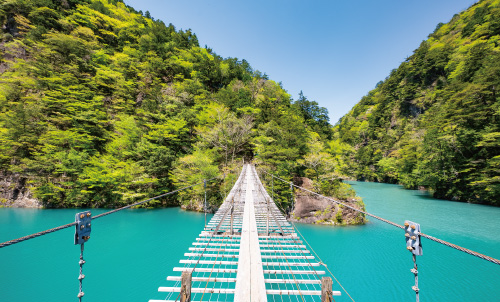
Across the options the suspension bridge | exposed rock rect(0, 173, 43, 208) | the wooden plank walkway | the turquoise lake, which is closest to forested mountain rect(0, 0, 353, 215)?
exposed rock rect(0, 173, 43, 208)

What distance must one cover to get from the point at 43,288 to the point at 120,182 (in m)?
6.76

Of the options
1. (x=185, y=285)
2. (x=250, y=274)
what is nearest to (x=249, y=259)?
(x=250, y=274)

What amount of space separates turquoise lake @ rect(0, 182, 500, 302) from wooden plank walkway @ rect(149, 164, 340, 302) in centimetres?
170

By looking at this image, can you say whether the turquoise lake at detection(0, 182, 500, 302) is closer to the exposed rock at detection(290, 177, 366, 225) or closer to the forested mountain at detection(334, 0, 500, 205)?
the exposed rock at detection(290, 177, 366, 225)

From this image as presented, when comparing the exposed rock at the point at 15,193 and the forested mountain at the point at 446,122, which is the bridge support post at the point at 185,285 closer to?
the exposed rock at the point at 15,193

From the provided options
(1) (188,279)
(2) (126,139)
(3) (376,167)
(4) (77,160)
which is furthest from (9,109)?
(3) (376,167)

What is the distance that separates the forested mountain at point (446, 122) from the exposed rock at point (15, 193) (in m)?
22.9

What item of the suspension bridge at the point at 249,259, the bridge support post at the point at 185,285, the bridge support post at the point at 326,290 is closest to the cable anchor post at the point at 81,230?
the suspension bridge at the point at 249,259

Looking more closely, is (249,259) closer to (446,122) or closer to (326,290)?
(326,290)

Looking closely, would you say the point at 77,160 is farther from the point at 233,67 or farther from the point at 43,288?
the point at 233,67

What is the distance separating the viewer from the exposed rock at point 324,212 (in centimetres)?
841

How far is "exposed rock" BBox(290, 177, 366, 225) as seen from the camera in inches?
331

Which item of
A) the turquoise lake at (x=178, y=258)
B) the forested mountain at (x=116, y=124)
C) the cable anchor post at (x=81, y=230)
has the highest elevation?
the forested mountain at (x=116, y=124)

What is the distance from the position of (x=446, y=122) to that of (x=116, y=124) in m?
23.3
